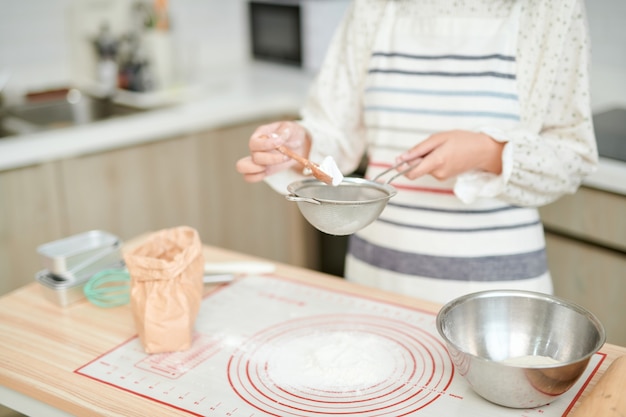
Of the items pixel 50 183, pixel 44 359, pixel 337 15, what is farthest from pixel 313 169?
pixel 337 15

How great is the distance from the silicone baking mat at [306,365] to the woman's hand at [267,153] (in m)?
0.22

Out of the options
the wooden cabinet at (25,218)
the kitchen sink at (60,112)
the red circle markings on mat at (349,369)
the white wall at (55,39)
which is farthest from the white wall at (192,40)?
the red circle markings on mat at (349,369)

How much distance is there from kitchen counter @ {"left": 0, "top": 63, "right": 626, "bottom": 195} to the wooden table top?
28.1 inches

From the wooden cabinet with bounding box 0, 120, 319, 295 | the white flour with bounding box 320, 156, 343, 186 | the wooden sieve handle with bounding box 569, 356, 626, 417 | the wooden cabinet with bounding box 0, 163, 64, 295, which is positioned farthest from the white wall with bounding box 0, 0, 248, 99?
the wooden sieve handle with bounding box 569, 356, 626, 417

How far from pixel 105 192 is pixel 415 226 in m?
1.03

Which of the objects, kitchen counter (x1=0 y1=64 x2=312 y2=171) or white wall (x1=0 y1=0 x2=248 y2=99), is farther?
white wall (x1=0 y1=0 x2=248 y2=99)

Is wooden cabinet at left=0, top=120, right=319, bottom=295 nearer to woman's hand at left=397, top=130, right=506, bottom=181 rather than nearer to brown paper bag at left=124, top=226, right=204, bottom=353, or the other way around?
brown paper bag at left=124, top=226, right=204, bottom=353

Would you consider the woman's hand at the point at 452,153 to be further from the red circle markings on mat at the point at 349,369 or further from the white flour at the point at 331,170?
the red circle markings on mat at the point at 349,369

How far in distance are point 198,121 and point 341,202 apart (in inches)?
51.0

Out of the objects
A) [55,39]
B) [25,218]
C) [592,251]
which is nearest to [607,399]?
[592,251]

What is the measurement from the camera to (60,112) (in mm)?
2518

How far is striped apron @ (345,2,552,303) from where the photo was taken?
1446mm

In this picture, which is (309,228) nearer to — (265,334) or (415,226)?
(415,226)

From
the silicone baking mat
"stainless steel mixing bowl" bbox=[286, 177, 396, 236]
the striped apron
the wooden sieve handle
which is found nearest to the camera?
the wooden sieve handle
